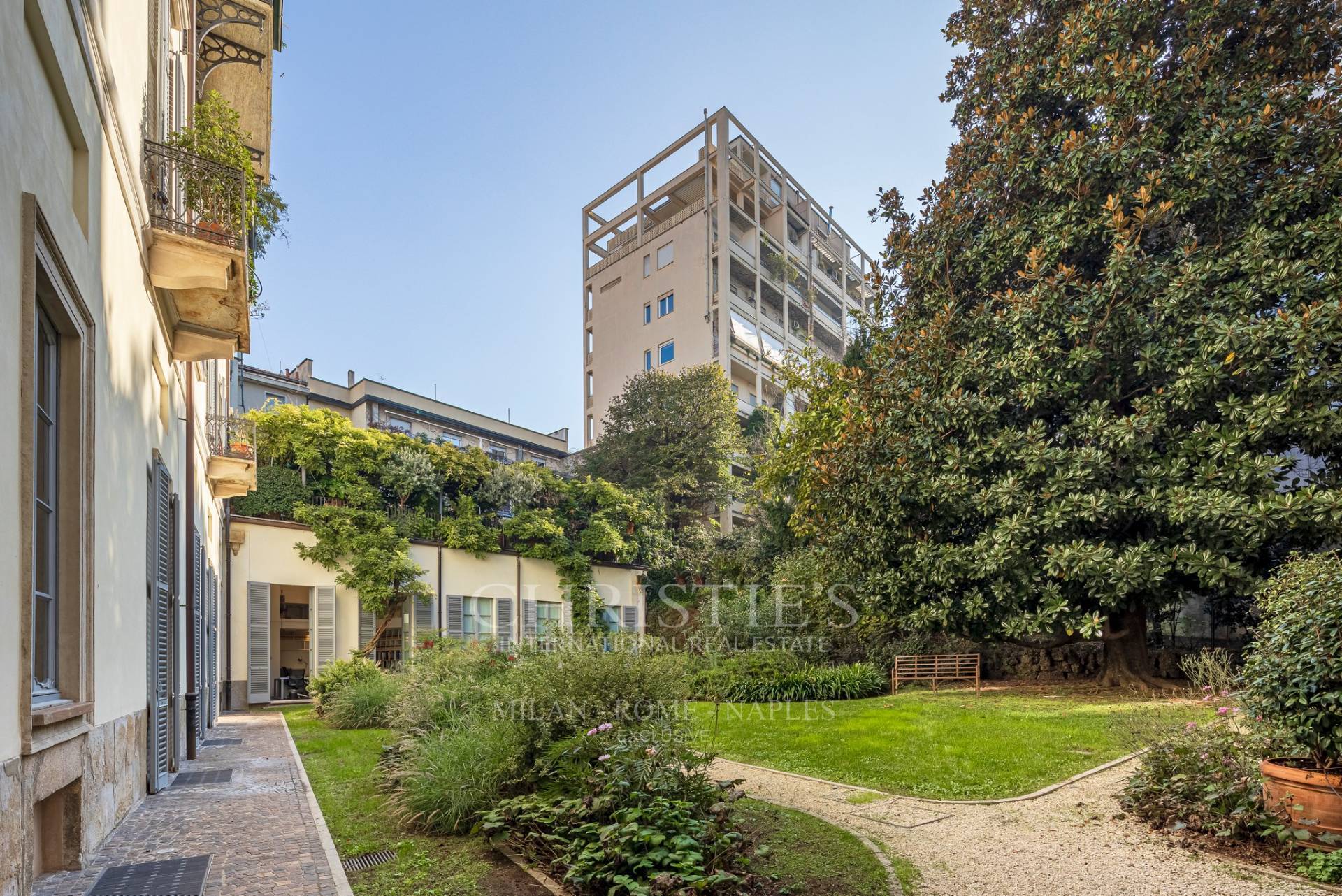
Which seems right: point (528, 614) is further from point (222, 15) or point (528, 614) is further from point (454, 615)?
point (222, 15)

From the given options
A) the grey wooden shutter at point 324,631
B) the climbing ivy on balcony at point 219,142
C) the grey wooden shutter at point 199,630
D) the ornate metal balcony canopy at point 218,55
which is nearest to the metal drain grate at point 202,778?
the grey wooden shutter at point 199,630

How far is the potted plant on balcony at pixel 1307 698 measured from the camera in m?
4.88

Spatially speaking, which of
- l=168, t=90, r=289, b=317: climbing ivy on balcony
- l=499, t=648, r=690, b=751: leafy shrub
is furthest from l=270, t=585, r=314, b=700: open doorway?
l=499, t=648, r=690, b=751: leafy shrub

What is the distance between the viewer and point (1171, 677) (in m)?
14.3

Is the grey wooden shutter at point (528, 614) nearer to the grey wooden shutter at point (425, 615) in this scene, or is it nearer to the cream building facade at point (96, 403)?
the grey wooden shutter at point (425, 615)

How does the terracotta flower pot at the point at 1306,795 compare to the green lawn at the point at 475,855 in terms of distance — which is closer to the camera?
the green lawn at the point at 475,855

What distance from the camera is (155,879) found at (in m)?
4.73

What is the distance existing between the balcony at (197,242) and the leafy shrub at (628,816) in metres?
5.20

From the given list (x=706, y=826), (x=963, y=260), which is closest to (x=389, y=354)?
Result: (x=963, y=260)

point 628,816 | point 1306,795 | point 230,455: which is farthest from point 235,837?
point 230,455

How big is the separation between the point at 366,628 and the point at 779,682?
419 inches

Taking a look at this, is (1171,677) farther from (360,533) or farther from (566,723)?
(360,533)

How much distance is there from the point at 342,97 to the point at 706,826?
10.9m

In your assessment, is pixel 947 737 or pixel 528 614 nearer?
pixel 947 737
